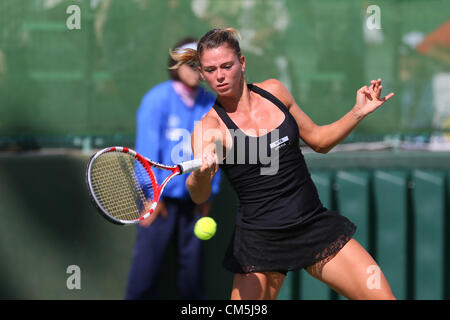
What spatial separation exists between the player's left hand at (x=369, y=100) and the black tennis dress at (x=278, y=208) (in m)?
0.36

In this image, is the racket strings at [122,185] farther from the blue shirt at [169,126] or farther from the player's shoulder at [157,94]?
the player's shoulder at [157,94]

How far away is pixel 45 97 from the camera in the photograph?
4.90 m

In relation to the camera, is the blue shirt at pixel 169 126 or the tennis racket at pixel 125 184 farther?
the blue shirt at pixel 169 126

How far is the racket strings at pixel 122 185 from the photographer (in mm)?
3320

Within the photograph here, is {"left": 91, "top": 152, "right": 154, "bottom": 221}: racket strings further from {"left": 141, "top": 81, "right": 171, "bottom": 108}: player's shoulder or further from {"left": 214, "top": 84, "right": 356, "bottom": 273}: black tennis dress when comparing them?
{"left": 141, "top": 81, "right": 171, "bottom": 108}: player's shoulder

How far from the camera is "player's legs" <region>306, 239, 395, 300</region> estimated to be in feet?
10.2

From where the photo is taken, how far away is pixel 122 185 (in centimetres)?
343

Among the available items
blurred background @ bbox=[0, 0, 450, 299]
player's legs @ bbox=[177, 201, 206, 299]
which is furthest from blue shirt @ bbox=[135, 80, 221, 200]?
blurred background @ bbox=[0, 0, 450, 299]

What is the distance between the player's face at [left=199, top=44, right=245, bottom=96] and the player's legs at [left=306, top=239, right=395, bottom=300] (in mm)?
949

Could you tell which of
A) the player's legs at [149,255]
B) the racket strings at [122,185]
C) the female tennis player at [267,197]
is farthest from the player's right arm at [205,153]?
the player's legs at [149,255]

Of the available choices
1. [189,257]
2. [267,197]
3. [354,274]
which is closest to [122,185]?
[267,197]

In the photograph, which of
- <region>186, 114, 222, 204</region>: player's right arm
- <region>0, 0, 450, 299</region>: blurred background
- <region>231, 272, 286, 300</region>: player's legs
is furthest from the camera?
<region>0, 0, 450, 299</region>: blurred background
